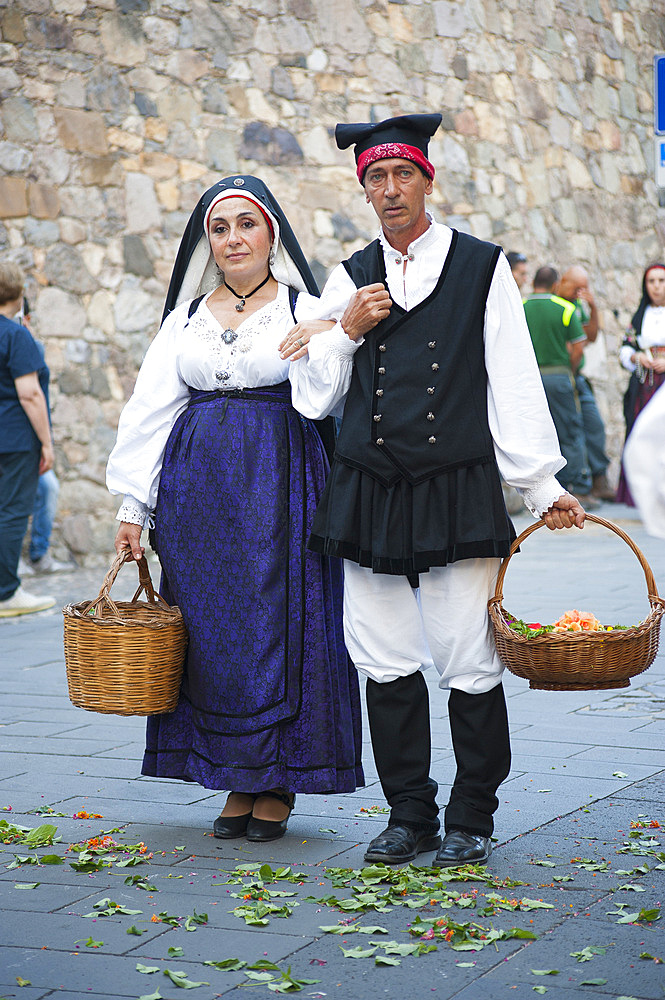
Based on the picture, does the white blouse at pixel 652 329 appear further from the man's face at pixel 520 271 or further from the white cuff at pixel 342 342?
the white cuff at pixel 342 342

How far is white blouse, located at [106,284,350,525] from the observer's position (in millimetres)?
3674

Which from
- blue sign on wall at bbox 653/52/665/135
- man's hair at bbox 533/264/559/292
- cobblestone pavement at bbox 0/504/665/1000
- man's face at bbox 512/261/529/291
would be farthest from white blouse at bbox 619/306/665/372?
cobblestone pavement at bbox 0/504/665/1000

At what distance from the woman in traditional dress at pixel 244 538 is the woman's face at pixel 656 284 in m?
7.05

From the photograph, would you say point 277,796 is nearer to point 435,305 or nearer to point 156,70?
point 435,305

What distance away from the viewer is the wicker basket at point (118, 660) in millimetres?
3477

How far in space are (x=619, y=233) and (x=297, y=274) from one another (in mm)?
10958

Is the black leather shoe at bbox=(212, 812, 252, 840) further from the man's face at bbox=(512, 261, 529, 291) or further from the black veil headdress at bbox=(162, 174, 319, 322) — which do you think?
the man's face at bbox=(512, 261, 529, 291)

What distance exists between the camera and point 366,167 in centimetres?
339

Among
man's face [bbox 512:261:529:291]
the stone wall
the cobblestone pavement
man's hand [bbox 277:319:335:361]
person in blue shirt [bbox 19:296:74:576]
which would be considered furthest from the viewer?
man's face [bbox 512:261:529:291]

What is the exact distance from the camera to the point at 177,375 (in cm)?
380

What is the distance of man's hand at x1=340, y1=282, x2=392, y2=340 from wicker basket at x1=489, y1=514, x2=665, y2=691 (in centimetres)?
64

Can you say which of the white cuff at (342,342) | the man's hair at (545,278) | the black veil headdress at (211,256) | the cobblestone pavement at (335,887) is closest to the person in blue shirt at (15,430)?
the cobblestone pavement at (335,887)

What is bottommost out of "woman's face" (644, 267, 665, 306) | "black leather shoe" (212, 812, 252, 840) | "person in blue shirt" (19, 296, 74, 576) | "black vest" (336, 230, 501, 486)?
"black leather shoe" (212, 812, 252, 840)

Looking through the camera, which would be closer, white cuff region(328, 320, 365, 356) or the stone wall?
white cuff region(328, 320, 365, 356)
